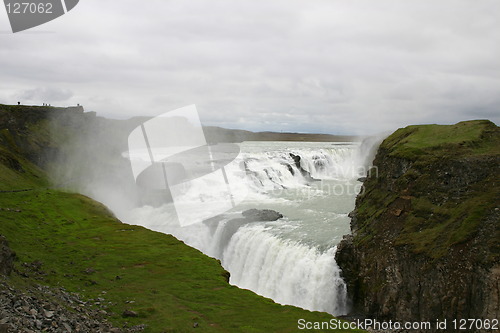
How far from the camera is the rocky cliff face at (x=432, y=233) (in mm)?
20422

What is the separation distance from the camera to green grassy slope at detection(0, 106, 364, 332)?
17359 millimetres

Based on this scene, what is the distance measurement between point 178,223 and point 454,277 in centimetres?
3167

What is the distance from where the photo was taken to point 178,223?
1753 inches

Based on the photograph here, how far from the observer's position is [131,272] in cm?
2325

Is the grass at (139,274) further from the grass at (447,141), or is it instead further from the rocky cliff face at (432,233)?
the grass at (447,141)

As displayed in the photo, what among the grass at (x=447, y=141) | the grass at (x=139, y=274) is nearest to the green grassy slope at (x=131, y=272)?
the grass at (x=139, y=274)

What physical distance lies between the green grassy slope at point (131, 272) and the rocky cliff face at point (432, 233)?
7184 millimetres

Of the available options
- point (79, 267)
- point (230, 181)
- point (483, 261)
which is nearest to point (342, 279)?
point (483, 261)

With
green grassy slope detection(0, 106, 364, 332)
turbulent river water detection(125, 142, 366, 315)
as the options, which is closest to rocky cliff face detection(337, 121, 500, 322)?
turbulent river water detection(125, 142, 366, 315)

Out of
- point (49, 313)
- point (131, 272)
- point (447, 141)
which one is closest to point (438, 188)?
point (447, 141)

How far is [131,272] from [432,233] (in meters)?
20.1

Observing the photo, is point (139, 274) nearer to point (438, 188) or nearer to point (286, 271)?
point (286, 271)

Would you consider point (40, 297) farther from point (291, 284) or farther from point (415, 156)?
point (415, 156)

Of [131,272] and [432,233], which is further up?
[131,272]
